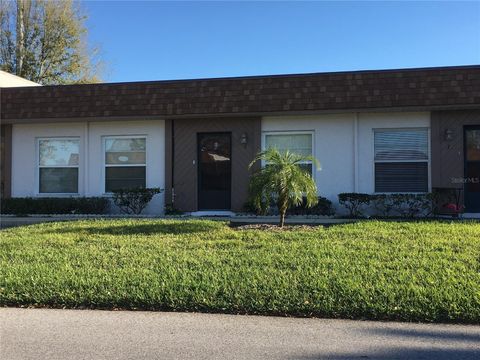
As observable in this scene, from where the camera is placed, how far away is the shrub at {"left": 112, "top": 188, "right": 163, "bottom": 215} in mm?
14328

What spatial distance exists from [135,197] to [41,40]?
66.8 feet

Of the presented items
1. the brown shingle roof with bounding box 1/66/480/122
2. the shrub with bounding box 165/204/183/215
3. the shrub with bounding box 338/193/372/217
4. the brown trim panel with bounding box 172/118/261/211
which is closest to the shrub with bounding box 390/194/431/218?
the shrub with bounding box 338/193/372/217

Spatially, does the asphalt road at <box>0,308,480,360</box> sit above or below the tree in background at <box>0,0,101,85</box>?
below

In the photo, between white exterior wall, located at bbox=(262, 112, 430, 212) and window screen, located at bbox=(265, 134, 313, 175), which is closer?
white exterior wall, located at bbox=(262, 112, 430, 212)

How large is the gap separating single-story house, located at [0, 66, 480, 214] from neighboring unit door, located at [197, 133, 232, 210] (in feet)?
0.09

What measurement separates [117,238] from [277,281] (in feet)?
13.9

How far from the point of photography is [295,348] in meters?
4.75

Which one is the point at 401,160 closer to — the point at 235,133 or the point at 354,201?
the point at 354,201

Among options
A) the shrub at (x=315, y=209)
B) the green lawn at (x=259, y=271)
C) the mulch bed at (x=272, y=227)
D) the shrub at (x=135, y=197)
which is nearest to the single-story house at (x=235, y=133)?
the shrub at (x=135, y=197)

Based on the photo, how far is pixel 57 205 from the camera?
14.7 metres

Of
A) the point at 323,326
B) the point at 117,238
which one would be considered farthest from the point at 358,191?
the point at 323,326

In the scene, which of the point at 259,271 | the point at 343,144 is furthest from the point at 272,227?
the point at 343,144

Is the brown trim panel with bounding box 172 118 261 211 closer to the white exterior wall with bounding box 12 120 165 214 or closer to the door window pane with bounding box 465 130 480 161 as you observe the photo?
the white exterior wall with bounding box 12 120 165 214

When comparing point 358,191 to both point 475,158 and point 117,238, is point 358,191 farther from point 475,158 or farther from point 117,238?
point 117,238
